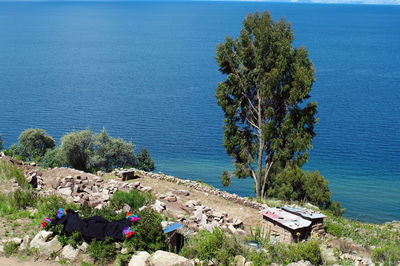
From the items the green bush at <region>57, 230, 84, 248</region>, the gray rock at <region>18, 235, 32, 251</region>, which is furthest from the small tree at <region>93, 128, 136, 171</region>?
the green bush at <region>57, 230, 84, 248</region>

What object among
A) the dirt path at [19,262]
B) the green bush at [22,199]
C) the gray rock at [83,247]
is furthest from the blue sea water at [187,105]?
the dirt path at [19,262]

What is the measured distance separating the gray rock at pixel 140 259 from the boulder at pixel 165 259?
189 mm

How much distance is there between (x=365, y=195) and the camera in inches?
1502

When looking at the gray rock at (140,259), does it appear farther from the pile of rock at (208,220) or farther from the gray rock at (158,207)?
the gray rock at (158,207)

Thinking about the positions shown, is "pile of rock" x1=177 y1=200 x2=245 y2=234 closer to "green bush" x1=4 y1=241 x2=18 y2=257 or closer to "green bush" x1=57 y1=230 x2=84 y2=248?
"green bush" x1=57 y1=230 x2=84 y2=248

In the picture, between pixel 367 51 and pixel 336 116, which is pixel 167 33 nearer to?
pixel 367 51

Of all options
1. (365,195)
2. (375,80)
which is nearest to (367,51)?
(375,80)

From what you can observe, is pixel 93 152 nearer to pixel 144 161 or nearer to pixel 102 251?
pixel 144 161

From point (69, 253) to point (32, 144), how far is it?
26994 millimetres

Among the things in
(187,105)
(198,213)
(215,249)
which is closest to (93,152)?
(198,213)

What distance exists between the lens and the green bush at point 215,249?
11.2 m

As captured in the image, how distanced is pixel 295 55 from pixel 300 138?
232 inches

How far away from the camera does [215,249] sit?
11500 millimetres

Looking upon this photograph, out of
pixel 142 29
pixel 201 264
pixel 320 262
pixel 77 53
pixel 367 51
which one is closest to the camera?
pixel 201 264
